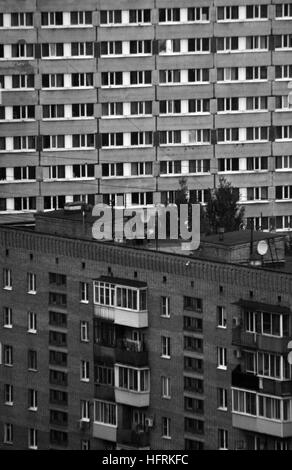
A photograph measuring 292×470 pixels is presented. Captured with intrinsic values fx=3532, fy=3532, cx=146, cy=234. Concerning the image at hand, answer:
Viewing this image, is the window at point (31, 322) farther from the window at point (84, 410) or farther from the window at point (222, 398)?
the window at point (222, 398)

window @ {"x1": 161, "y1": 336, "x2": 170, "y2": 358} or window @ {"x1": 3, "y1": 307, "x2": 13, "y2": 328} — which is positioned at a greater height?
window @ {"x1": 3, "y1": 307, "x2": 13, "y2": 328}

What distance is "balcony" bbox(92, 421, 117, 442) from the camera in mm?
183375

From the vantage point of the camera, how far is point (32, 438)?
622 ft

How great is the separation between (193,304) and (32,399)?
52.9 feet

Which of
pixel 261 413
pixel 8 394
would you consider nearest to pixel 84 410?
pixel 8 394

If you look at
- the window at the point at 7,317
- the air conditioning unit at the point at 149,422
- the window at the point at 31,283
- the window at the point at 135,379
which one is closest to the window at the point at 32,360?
the window at the point at 7,317

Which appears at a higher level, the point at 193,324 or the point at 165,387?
the point at 193,324

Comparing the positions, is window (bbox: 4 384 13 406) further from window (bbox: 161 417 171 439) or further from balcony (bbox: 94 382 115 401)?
window (bbox: 161 417 171 439)

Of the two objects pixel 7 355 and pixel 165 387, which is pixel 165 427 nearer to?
pixel 165 387

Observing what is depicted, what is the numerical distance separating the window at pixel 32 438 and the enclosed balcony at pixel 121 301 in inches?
360

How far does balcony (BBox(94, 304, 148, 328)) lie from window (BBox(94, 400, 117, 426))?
4502mm

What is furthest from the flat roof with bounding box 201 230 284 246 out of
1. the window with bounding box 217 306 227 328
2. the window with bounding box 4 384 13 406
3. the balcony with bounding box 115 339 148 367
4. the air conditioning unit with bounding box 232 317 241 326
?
the window with bounding box 4 384 13 406

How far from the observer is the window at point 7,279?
190 m
